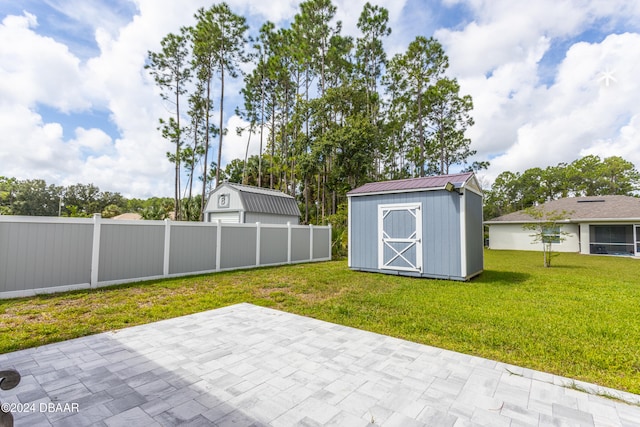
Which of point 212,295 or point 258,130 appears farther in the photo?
point 258,130

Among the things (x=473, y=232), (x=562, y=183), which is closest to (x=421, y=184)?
(x=473, y=232)

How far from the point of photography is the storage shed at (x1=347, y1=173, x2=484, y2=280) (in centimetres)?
668

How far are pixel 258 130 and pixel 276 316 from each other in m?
18.0

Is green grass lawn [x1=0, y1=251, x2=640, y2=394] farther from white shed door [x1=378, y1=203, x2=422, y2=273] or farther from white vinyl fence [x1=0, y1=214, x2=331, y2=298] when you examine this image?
white shed door [x1=378, y1=203, x2=422, y2=273]

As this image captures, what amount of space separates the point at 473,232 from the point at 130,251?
27.7ft

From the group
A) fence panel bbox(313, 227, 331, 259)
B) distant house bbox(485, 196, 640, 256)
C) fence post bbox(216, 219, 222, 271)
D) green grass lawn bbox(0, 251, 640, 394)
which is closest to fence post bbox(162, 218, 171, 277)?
green grass lawn bbox(0, 251, 640, 394)

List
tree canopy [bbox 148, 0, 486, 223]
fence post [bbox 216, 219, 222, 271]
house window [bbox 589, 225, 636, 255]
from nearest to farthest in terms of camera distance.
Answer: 1. fence post [bbox 216, 219, 222, 271]
2. house window [bbox 589, 225, 636, 255]
3. tree canopy [bbox 148, 0, 486, 223]

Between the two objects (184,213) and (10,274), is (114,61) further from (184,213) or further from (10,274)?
(184,213)

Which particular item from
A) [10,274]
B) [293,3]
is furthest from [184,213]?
[10,274]

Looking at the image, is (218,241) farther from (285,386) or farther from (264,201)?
(285,386)

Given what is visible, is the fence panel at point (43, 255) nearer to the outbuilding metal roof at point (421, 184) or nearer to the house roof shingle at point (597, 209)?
the outbuilding metal roof at point (421, 184)

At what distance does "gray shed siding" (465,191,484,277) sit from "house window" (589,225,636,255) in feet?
42.2

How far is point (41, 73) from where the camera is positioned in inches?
293

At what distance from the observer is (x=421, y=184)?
732 cm
